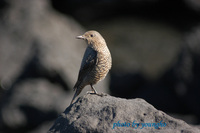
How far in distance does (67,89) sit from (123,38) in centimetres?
873

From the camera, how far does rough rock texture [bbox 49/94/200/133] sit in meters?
5.31

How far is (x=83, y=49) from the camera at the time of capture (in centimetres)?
1420

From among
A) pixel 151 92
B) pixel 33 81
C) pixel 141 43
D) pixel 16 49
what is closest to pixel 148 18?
pixel 141 43

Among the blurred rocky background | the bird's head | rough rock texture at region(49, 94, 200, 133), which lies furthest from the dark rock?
rough rock texture at region(49, 94, 200, 133)

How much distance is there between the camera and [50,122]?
10.3m

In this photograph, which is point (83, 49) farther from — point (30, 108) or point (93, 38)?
point (93, 38)

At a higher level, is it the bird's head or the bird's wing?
the bird's head

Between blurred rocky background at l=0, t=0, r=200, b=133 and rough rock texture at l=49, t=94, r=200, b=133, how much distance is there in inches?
166

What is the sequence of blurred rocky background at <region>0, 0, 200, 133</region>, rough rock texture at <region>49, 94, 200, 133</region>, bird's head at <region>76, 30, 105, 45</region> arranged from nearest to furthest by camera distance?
1. rough rock texture at <region>49, 94, 200, 133</region>
2. bird's head at <region>76, 30, 105, 45</region>
3. blurred rocky background at <region>0, 0, 200, 133</region>

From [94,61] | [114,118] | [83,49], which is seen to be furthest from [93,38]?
[83,49]

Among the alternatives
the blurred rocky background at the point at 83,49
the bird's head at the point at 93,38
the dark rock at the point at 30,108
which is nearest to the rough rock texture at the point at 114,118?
the bird's head at the point at 93,38

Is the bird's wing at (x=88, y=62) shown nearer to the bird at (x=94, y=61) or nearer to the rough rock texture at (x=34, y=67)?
the bird at (x=94, y=61)

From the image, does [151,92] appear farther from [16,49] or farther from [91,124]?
[91,124]

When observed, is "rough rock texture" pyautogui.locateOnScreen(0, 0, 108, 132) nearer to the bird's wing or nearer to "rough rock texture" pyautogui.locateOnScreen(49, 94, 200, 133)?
the bird's wing
